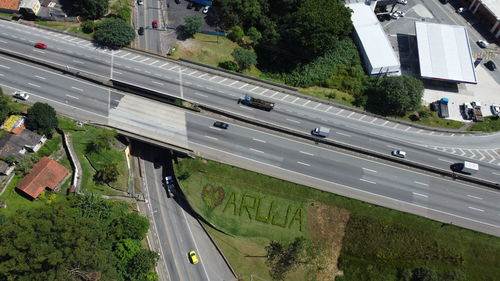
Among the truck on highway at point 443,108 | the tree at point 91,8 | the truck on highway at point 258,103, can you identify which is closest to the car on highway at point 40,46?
the tree at point 91,8

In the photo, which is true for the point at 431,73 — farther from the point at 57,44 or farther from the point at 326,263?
the point at 57,44

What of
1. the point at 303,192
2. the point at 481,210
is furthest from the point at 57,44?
the point at 481,210

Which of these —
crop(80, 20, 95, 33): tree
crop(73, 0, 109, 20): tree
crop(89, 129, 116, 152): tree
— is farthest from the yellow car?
crop(73, 0, 109, 20): tree

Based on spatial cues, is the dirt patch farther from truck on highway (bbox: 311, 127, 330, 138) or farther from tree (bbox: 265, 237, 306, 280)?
truck on highway (bbox: 311, 127, 330, 138)

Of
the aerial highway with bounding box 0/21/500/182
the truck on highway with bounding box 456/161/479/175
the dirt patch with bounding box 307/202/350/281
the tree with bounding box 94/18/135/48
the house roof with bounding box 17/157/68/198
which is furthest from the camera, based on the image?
the tree with bounding box 94/18/135/48

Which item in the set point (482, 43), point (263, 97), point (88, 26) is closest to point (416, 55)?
point (482, 43)

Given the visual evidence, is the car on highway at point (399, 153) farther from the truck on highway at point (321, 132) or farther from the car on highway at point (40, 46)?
the car on highway at point (40, 46)
